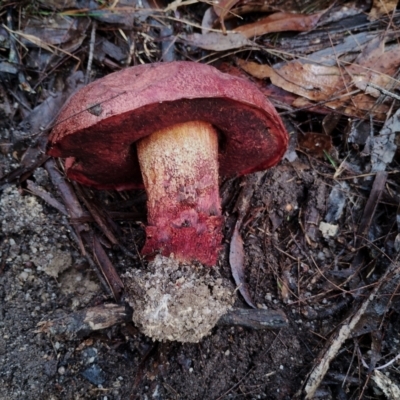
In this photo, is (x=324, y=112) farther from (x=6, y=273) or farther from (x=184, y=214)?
(x=6, y=273)

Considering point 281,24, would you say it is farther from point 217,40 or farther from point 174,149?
point 174,149

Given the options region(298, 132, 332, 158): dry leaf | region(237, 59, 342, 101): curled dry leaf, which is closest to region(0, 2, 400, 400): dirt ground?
region(298, 132, 332, 158): dry leaf

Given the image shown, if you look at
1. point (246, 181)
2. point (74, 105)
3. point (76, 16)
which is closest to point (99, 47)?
point (76, 16)

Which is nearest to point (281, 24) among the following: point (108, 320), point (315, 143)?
point (315, 143)

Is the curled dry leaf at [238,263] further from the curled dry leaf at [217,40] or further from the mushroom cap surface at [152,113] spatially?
the curled dry leaf at [217,40]

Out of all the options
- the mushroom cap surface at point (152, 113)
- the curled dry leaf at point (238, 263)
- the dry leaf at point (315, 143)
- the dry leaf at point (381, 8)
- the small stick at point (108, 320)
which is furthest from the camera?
the dry leaf at point (381, 8)

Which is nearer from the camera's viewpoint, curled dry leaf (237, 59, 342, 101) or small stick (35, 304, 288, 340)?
small stick (35, 304, 288, 340)

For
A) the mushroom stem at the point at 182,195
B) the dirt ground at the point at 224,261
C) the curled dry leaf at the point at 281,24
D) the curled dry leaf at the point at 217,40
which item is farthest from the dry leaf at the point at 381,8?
the mushroom stem at the point at 182,195

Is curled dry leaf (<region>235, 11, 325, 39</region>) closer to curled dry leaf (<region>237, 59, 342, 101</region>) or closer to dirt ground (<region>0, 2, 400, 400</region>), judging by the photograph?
curled dry leaf (<region>237, 59, 342, 101</region>)
